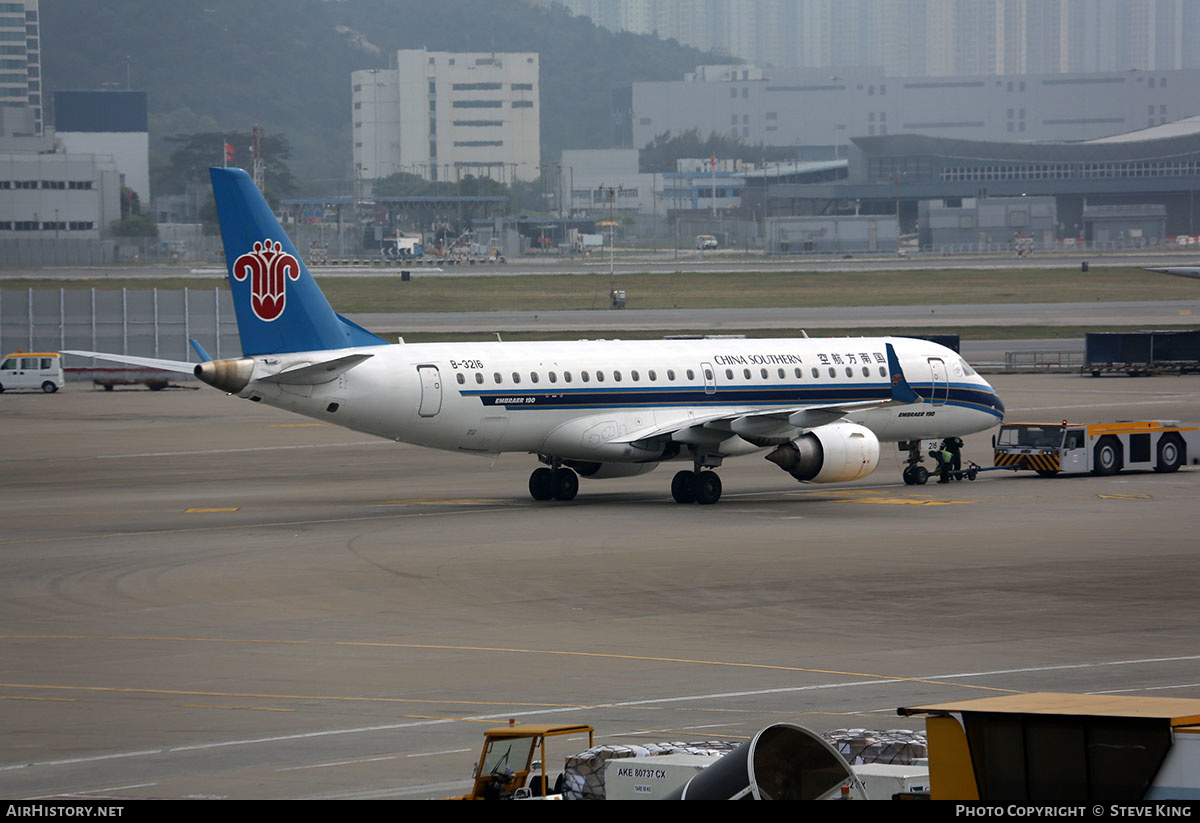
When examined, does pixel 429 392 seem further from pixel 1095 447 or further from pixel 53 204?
pixel 53 204

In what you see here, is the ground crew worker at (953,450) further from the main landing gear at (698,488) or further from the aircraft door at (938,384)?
the main landing gear at (698,488)

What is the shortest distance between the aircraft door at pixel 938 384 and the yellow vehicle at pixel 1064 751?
1465 inches

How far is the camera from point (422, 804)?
8.39m

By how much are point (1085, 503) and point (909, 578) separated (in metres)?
13.7

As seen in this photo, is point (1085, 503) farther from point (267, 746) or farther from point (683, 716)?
point (267, 746)

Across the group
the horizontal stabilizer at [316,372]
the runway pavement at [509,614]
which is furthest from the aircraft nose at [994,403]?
the horizontal stabilizer at [316,372]

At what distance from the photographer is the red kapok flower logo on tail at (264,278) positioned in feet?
130

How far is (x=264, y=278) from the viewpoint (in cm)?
3959

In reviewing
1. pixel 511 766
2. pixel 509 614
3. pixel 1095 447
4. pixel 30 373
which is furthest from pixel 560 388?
pixel 30 373

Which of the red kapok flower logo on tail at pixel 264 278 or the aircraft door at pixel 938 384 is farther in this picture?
the aircraft door at pixel 938 384

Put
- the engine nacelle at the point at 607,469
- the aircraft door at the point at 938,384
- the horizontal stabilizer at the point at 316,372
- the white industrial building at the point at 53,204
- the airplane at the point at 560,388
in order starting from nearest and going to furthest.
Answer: the horizontal stabilizer at the point at 316,372 < the airplane at the point at 560,388 < the engine nacelle at the point at 607,469 < the aircraft door at the point at 938,384 < the white industrial building at the point at 53,204

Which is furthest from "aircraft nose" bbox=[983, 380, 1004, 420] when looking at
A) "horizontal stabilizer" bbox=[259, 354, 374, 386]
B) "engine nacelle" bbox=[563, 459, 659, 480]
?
"horizontal stabilizer" bbox=[259, 354, 374, 386]

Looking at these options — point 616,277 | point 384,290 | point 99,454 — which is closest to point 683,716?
point 99,454

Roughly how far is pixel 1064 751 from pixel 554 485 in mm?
34031
